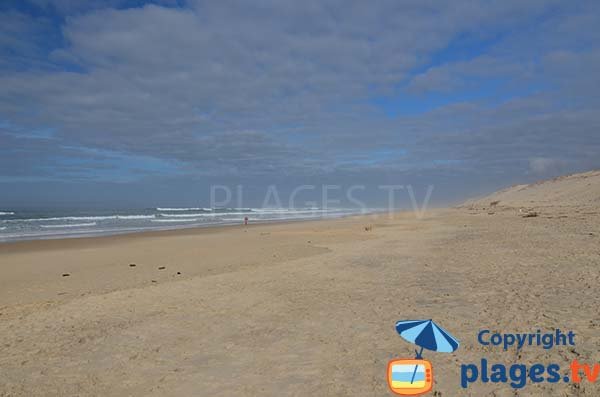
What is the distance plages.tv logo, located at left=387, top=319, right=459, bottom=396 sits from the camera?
381 centimetres

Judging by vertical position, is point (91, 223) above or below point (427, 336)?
above

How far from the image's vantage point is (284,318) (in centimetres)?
615

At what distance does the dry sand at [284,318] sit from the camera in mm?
4145

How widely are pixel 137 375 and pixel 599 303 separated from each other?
651cm

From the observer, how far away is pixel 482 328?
5.08m

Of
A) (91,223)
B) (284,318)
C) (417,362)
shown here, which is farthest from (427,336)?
(91,223)

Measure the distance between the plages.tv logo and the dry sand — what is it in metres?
0.12

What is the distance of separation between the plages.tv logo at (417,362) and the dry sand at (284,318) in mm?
119

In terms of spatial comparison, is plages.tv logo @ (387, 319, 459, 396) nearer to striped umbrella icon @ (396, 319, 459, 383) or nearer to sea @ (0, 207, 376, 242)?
striped umbrella icon @ (396, 319, 459, 383)

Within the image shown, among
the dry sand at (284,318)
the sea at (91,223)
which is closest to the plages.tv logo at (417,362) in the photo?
the dry sand at (284,318)

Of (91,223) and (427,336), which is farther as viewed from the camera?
(91,223)

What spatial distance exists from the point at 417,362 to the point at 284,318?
8.15 ft

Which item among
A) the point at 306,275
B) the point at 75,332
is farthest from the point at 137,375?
the point at 306,275

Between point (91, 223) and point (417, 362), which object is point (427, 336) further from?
point (91, 223)
